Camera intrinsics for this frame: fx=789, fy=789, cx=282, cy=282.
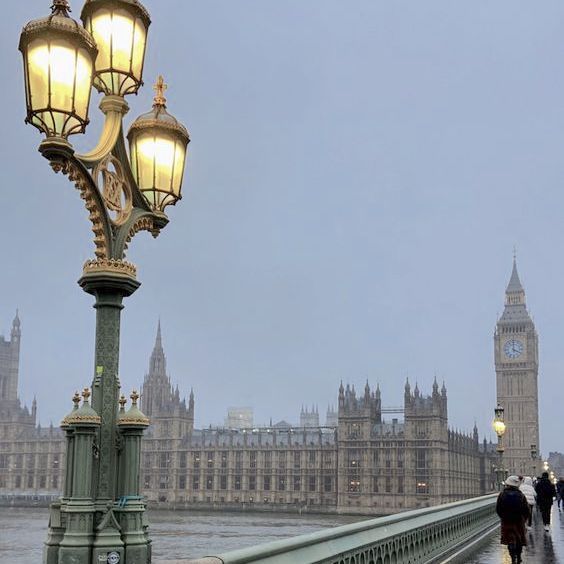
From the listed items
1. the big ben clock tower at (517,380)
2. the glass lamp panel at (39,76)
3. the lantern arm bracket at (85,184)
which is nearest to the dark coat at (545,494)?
the lantern arm bracket at (85,184)

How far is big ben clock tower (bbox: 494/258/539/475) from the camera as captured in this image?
558 ft

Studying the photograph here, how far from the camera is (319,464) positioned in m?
133

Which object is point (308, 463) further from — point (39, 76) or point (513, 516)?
point (39, 76)

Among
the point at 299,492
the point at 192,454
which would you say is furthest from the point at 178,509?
the point at 299,492

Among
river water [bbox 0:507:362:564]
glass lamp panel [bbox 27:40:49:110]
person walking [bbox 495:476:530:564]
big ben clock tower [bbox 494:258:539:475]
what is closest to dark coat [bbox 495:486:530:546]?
person walking [bbox 495:476:530:564]

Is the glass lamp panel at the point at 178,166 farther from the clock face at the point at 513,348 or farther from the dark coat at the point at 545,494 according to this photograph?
the clock face at the point at 513,348

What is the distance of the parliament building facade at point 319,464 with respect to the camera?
4995 inches

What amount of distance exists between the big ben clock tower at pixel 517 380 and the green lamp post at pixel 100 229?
557 ft

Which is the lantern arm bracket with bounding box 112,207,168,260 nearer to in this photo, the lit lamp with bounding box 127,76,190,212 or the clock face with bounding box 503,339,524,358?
the lit lamp with bounding box 127,76,190,212

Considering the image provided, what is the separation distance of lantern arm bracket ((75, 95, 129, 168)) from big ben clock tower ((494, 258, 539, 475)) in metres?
170

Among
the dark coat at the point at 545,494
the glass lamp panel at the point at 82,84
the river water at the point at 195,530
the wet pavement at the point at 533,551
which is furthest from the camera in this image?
the river water at the point at 195,530

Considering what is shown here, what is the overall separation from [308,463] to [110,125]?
130 m

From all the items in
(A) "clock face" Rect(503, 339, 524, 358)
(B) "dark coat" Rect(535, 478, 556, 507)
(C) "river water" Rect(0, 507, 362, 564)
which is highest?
(A) "clock face" Rect(503, 339, 524, 358)

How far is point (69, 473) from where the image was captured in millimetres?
6598
